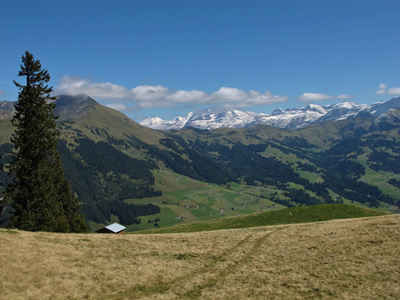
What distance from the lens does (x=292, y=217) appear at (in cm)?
6806

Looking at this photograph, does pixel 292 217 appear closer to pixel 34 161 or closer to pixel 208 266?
A: pixel 208 266

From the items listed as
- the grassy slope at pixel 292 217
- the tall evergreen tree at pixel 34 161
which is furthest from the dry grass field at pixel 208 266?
the grassy slope at pixel 292 217

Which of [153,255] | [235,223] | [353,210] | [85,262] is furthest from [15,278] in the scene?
[353,210]

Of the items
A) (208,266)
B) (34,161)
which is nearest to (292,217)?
(208,266)

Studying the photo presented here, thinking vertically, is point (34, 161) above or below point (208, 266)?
above

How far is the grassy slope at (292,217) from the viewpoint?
2594 inches

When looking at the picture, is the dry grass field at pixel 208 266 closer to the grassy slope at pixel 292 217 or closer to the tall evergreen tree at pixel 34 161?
the tall evergreen tree at pixel 34 161

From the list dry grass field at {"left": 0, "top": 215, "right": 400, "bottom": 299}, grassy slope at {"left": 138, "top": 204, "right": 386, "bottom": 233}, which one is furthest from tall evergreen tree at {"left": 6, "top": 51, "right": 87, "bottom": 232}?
grassy slope at {"left": 138, "top": 204, "right": 386, "bottom": 233}

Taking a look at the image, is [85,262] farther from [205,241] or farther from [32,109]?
[32,109]

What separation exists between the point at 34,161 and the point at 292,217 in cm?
5448

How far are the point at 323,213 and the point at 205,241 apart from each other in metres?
36.7

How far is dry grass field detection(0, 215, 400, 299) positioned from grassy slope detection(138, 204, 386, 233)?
21881mm

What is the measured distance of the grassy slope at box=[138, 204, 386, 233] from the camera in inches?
2594

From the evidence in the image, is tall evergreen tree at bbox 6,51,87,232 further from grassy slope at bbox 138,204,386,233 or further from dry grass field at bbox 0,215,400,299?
grassy slope at bbox 138,204,386,233
